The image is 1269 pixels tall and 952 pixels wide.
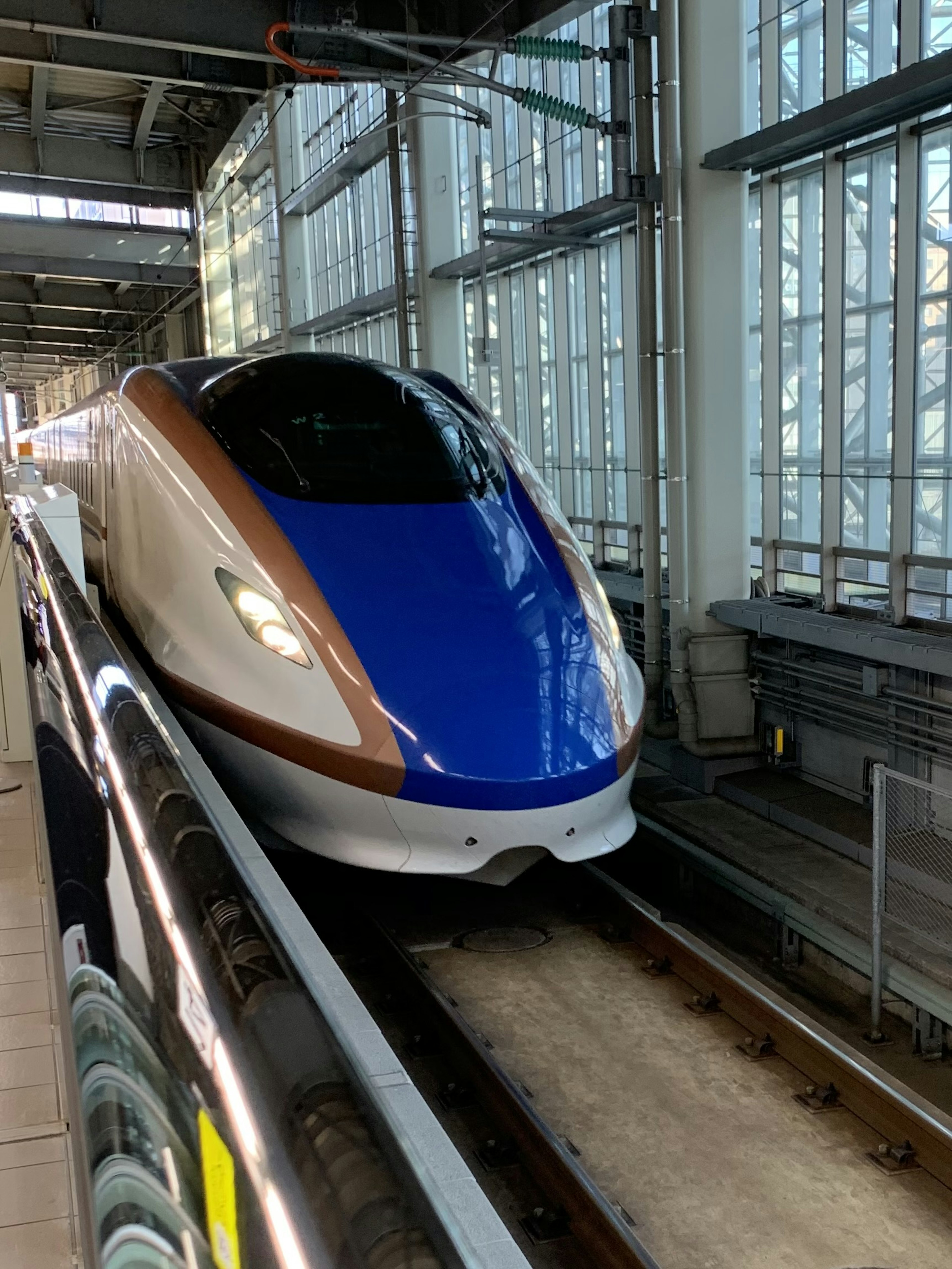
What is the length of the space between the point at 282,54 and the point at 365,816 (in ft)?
25.6

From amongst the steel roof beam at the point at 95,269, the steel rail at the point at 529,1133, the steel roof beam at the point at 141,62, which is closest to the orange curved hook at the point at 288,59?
the steel roof beam at the point at 141,62

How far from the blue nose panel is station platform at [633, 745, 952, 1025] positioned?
1728 millimetres

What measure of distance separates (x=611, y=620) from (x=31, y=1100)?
→ 3.99m

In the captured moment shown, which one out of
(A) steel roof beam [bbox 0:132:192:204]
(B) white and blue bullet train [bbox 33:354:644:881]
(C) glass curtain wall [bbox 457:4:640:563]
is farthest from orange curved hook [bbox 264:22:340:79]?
(A) steel roof beam [bbox 0:132:192:204]

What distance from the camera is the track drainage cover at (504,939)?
649cm

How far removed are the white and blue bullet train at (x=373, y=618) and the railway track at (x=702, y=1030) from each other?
0.68 m

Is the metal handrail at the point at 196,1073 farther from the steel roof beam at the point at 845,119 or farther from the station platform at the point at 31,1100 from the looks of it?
the steel roof beam at the point at 845,119

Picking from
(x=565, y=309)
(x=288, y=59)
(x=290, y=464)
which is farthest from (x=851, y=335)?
(x=288, y=59)

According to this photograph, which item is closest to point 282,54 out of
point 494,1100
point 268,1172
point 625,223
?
point 625,223

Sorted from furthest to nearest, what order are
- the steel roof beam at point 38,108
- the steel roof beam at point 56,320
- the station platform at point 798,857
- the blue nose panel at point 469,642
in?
the steel roof beam at point 56,320 → the steel roof beam at point 38,108 → the station platform at point 798,857 → the blue nose panel at point 469,642

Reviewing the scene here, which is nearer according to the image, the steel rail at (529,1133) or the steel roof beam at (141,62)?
the steel rail at (529,1133)

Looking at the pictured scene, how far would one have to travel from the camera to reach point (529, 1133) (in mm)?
4586

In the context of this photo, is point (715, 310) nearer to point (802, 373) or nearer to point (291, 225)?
point (802, 373)

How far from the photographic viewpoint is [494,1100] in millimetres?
4914
